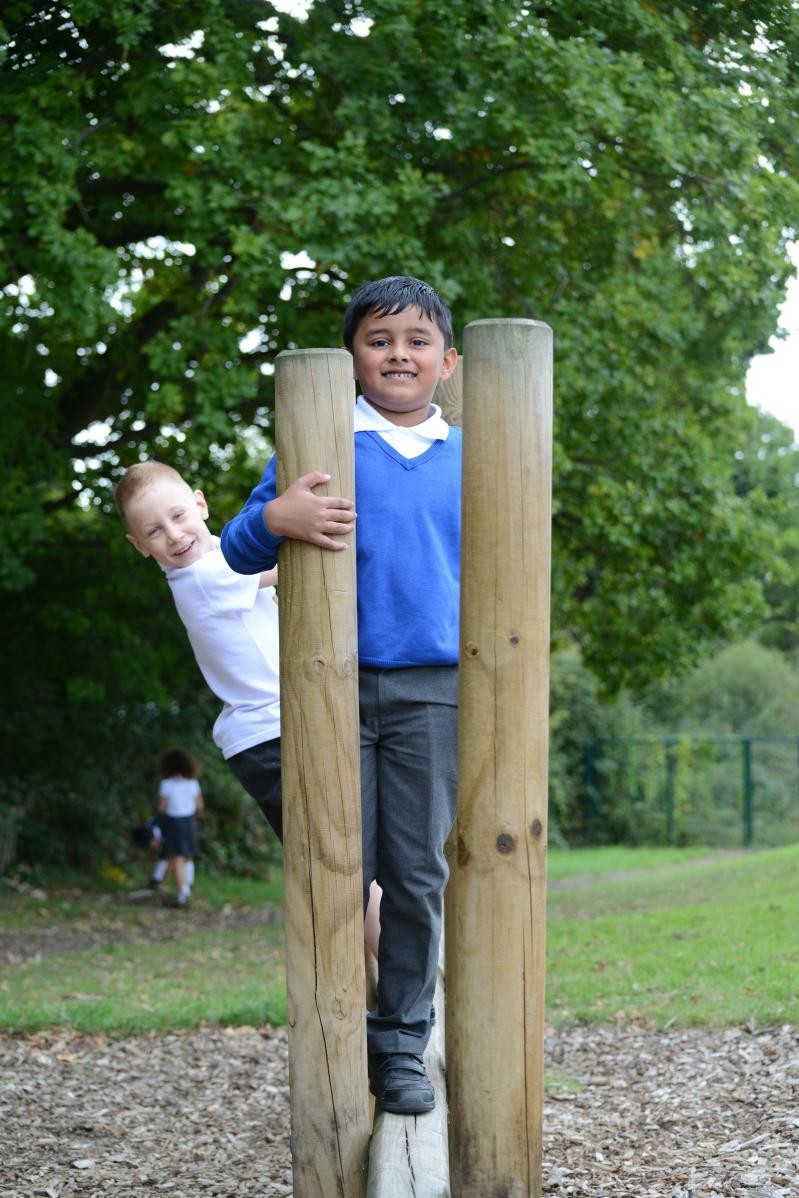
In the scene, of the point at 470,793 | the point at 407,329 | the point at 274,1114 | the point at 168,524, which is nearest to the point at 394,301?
the point at 407,329

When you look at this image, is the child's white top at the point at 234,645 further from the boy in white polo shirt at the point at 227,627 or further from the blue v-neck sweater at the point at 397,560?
the blue v-neck sweater at the point at 397,560

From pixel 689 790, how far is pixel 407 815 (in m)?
23.7

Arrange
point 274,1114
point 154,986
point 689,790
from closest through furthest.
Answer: point 274,1114 → point 154,986 → point 689,790

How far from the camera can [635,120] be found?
364 inches

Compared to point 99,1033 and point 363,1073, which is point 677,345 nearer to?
point 99,1033

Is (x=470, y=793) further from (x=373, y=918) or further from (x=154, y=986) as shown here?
(x=154, y=986)

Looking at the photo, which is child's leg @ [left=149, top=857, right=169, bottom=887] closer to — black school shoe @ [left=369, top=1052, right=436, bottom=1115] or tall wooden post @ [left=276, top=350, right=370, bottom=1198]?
black school shoe @ [left=369, top=1052, right=436, bottom=1115]

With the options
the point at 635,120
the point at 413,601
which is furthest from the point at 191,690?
the point at 413,601

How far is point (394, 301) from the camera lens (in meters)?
3.31

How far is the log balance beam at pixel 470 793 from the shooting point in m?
3.00

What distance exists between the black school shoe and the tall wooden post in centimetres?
13

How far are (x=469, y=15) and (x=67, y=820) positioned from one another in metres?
11.0

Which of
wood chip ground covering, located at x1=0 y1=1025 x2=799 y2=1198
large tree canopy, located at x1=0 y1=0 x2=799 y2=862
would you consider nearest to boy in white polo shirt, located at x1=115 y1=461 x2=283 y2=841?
wood chip ground covering, located at x1=0 y1=1025 x2=799 y2=1198

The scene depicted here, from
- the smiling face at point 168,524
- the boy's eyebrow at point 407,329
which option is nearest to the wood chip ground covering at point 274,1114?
the smiling face at point 168,524
